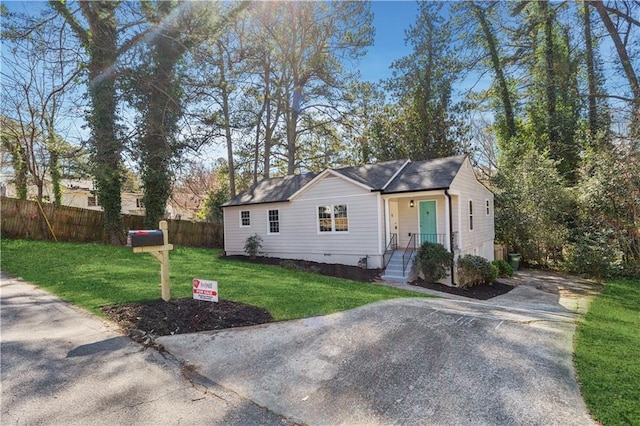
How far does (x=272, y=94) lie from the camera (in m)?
25.1

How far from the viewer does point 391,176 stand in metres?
14.8

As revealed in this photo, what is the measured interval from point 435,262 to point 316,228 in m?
5.25

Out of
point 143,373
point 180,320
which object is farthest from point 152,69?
point 143,373

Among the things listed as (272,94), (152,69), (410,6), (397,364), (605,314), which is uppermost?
(410,6)

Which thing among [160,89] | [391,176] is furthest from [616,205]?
[160,89]

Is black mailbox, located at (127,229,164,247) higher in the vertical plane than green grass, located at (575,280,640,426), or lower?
higher

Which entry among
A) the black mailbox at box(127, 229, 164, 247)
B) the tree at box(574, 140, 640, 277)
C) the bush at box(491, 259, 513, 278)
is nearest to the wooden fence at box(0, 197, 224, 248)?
the black mailbox at box(127, 229, 164, 247)

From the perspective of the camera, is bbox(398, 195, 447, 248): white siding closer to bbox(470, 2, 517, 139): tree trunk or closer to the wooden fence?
the wooden fence

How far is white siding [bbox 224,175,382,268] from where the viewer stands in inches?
555

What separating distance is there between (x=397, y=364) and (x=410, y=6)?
27343 millimetres

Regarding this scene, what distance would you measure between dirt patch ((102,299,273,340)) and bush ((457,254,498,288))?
896 centimetres

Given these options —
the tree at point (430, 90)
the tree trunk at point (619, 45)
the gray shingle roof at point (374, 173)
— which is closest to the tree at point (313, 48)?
the tree at point (430, 90)

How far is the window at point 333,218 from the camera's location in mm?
14828

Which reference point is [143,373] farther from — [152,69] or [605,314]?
[152,69]
